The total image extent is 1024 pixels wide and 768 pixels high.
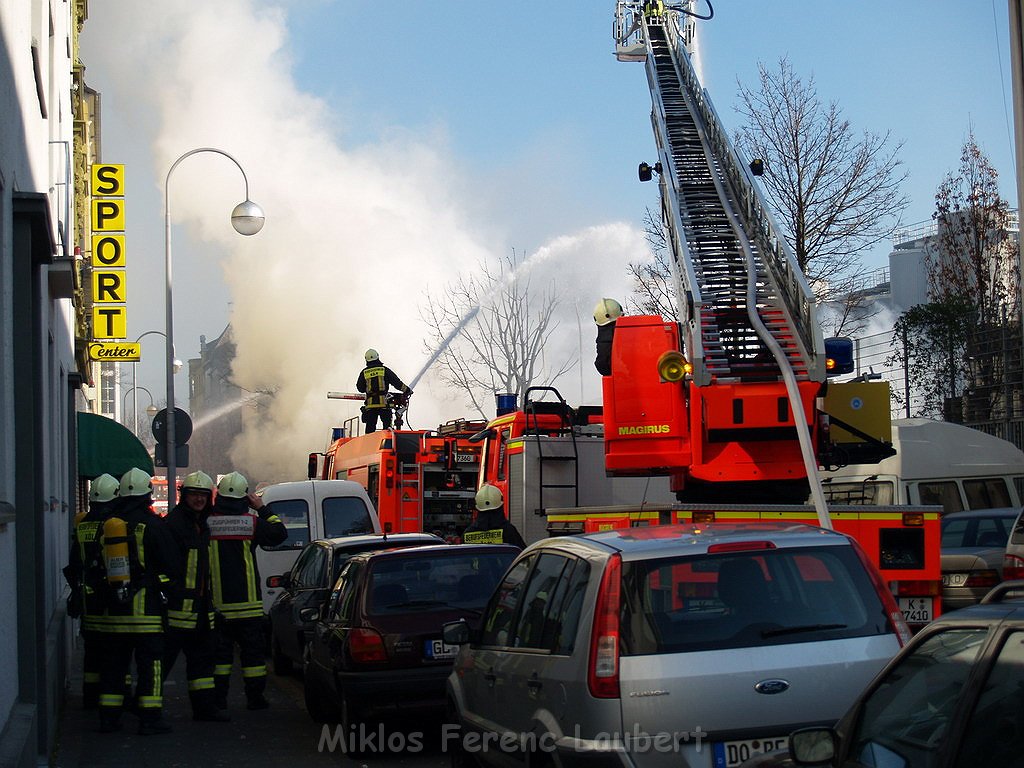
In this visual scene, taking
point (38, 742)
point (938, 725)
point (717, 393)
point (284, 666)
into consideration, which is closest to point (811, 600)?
point (938, 725)

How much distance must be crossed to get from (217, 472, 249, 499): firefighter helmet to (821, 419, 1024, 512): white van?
7927mm

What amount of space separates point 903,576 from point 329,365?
4032 cm

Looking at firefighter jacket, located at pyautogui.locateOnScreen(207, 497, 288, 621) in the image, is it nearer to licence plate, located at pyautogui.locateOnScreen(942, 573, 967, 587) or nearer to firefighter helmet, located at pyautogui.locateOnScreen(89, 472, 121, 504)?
firefighter helmet, located at pyautogui.locateOnScreen(89, 472, 121, 504)

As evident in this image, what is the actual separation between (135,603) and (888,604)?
6196 millimetres

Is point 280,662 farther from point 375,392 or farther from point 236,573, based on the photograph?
point 375,392

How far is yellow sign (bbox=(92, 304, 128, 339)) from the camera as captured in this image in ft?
73.2

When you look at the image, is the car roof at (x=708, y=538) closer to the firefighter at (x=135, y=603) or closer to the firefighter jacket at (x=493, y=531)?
the firefighter at (x=135, y=603)

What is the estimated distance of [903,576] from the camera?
919 centimetres

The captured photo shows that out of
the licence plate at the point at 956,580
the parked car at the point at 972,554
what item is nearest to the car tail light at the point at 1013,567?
the parked car at the point at 972,554

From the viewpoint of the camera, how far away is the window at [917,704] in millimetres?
3170

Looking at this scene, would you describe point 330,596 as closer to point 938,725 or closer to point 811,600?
point 811,600

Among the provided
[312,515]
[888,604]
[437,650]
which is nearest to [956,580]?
[437,650]

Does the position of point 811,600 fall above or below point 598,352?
below

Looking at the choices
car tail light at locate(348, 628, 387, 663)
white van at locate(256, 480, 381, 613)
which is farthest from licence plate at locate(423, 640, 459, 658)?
white van at locate(256, 480, 381, 613)
